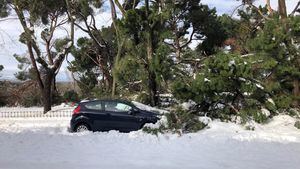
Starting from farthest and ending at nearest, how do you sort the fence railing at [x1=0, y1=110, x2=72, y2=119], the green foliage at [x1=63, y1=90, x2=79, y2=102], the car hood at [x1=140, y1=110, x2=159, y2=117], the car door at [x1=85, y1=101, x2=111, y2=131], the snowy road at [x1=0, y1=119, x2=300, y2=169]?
the green foliage at [x1=63, y1=90, x2=79, y2=102] < the fence railing at [x1=0, y1=110, x2=72, y2=119] < the car door at [x1=85, y1=101, x2=111, y2=131] < the car hood at [x1=140, y1=110, x2=159, y2=117] < the snowy road at [x1=0, y1=119, x2=300, y2=169]

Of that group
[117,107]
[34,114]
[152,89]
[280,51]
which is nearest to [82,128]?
[117,107]

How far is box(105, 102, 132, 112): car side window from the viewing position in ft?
49.2

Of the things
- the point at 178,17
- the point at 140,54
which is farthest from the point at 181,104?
the point at 178,17

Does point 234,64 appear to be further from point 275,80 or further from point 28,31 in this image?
point 28,31

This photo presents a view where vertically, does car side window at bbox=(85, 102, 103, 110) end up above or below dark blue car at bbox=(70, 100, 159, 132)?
above

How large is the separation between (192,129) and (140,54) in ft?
20.1

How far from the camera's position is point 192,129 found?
569 inches

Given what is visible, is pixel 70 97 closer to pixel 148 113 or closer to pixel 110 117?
pixel 110 117

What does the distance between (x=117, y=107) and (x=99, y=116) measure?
768mm

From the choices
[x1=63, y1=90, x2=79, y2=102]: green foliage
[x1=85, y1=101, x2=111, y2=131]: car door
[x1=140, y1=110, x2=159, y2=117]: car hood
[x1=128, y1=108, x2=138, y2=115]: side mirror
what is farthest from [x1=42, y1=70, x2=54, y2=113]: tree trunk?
[x1=140, y1=110, x2=159, y2=117]: car hood

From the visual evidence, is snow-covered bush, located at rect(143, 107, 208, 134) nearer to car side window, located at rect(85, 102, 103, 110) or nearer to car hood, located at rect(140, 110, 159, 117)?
car hood, located at rect(140, 110, 159, 117)

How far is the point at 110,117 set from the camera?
589 inches

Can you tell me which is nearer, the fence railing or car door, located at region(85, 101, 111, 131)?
car door, located at region(85, 101, 111, 131)

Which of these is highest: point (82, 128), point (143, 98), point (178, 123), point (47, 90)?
point (47, 90)
